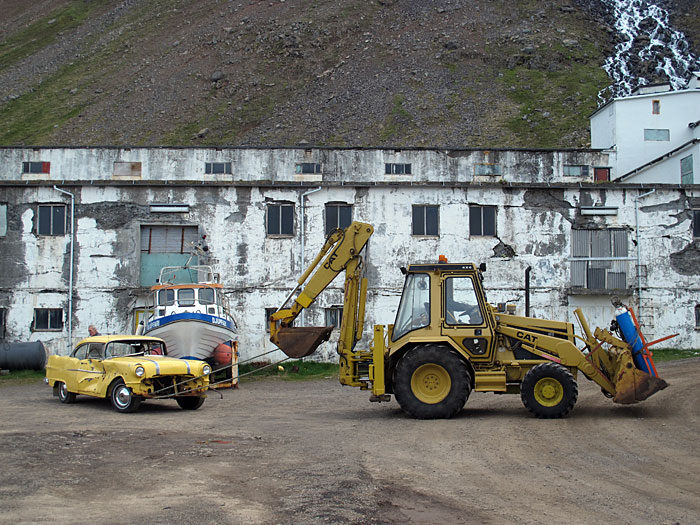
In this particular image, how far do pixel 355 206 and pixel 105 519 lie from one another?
Answer: 2275 centimetres

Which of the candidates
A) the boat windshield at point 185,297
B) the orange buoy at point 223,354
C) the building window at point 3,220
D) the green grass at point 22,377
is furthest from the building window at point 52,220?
the orange buoy at point 223,354

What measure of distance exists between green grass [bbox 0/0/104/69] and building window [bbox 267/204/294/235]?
79.7 meters

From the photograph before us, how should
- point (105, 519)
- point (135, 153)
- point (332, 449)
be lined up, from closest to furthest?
1. point (105, 519)
2. point (332, 449)
3. point (135, 153)

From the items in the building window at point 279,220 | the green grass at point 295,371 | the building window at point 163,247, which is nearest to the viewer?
the green grass at point 295,371

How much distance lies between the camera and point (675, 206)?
30062mm

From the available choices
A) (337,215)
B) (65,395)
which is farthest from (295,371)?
(65,395)

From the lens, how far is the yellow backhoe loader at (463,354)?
15.1m

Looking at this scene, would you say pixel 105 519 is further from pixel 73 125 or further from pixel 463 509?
pixel 73 125

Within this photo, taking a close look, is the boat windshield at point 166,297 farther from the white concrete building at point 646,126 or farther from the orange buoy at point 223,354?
the white concrete building at point 646,126

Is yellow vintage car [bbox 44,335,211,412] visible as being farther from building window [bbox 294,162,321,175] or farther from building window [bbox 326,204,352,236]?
building window [bbox 294,162,321,175]

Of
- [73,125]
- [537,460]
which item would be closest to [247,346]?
[537,460]

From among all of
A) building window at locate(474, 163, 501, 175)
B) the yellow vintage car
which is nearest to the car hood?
the yellow vintage car

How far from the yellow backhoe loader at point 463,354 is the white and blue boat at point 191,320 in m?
8.31

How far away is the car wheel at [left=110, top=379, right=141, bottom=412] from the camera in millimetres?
16562
